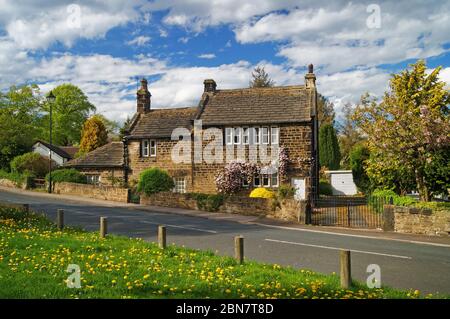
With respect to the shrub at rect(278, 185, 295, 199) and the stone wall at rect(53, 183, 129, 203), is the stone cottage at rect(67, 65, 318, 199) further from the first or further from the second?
the stone wall at rect(53, 183, 129, 203)

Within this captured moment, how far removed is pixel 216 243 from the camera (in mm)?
13406

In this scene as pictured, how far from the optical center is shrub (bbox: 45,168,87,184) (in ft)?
112

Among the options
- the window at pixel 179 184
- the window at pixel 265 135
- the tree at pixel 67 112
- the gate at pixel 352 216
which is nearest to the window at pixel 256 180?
the window at pixel 265 135

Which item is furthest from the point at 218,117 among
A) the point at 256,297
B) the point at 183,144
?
the point at 256,297

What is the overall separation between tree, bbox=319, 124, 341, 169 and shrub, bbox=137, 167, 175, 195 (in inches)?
958

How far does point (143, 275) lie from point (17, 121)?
50831mm

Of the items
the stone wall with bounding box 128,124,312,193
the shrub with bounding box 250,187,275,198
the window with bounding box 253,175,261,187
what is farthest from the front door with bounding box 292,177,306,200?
the window with bounding box 253,175,261,187

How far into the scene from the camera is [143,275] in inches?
322

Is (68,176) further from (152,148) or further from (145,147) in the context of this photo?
(152,148)

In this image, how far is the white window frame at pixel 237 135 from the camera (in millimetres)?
30375

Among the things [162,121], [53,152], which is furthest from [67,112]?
[162,121]

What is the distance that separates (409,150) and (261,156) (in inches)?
462
